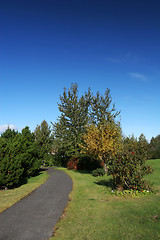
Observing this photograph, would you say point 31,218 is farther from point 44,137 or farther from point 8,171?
point 44,137

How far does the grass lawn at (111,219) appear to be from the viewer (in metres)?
5.89

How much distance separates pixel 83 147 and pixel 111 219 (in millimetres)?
15672

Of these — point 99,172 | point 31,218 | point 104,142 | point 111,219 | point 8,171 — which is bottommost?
point 31,218

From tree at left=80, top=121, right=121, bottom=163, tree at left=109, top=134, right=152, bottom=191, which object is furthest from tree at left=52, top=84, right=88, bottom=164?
tree at left=109, top=134, right=152, bottom=191

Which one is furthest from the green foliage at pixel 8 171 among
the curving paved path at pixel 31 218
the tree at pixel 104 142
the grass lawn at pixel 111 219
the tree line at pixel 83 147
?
the tree at pixel 104 142

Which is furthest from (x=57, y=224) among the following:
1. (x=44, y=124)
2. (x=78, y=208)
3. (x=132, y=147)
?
(x=44, y=124)

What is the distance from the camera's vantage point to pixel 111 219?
7270 millimetres

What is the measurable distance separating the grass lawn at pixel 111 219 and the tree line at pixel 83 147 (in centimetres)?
224

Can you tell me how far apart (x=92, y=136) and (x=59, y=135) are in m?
12.8

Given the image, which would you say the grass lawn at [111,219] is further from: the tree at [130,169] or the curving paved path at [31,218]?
the tree at [130,169]

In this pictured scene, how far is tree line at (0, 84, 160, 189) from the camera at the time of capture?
11.7 metres

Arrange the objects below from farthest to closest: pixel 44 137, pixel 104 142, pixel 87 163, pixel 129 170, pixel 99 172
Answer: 1. pixel 44 137
2. pixel 87 163
3. pixel 99 172
4. pixel 104 142
5. pixel 129 170

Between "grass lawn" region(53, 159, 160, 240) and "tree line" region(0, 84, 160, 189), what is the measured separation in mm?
2236

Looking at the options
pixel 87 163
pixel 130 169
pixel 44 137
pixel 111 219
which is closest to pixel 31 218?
pixel 111 219
